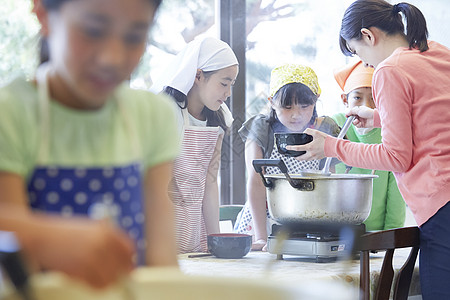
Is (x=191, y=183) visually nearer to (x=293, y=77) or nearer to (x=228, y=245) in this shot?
(x=228, y=245)

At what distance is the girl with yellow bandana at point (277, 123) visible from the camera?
2.25m

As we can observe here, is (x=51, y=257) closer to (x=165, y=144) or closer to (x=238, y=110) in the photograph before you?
(x=165, y=144)

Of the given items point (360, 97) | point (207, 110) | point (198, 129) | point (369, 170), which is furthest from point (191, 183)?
point (360, 97)

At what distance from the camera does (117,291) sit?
523mm

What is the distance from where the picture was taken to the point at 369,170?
2.37m

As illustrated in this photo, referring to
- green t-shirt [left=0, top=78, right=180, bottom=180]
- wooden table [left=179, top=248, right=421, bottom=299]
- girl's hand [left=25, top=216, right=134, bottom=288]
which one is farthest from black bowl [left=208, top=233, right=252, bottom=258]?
girl's hand [left=25, top=216, right=134, bottom=288]

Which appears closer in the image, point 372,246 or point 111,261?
point 111,261

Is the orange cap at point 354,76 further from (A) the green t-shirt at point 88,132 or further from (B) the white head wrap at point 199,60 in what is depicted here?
(A) the green t-shirt at point 88,132

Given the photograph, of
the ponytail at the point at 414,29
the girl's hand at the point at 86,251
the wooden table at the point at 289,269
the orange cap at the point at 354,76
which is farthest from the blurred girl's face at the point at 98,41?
the orange cap at the point at 354,76

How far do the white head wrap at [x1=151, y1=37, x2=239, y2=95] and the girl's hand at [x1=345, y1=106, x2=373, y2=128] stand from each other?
0.53 meters

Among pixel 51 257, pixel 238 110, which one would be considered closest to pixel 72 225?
pixel 51 257

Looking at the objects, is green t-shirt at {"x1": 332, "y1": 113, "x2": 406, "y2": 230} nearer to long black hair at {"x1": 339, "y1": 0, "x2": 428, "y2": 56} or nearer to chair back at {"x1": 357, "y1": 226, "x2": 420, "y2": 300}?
chair back at {"x1": 357, "y1": 226, "x2": 420, "y2": 300}

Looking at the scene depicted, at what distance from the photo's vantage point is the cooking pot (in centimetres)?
172

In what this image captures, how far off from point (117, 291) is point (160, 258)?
0.24m
